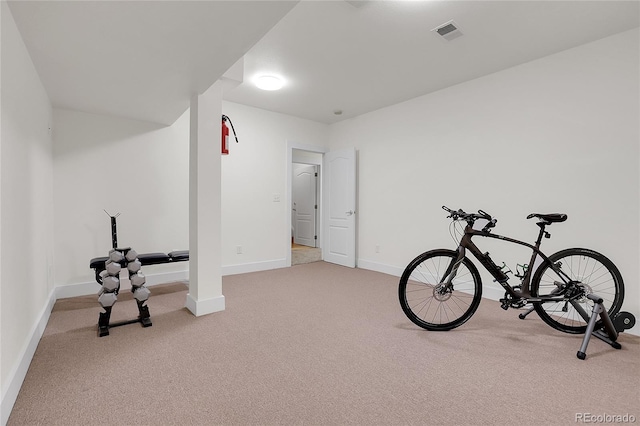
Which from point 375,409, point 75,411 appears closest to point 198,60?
point 75,411

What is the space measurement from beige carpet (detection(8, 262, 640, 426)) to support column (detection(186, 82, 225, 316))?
0.82ft

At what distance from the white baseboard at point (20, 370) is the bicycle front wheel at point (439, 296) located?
2455mm

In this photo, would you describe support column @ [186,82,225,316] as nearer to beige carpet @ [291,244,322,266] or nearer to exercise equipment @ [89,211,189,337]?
exercise equipment @ [89,211,189,337]

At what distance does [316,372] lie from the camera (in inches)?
75.0

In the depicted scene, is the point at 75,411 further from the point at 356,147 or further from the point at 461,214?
the point at 356,147

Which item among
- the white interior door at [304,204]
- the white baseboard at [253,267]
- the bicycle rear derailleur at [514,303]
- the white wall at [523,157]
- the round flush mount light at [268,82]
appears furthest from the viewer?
the white interior door at [304,204]

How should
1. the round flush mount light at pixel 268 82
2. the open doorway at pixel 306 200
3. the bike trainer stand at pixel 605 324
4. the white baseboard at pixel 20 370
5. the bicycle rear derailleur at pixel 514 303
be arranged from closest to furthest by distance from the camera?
the white baseboard at pixel 20 370, the bike trainer stand at pixel 605 324, the bicycle rear derailleur at pixel 514 303, the round flush mount light at pixel 268 82, the open doorway at pixel 306 200

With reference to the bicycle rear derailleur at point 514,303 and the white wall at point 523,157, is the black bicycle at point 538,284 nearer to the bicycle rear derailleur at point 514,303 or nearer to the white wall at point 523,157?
the bicycle rear derailleur at point 514,303

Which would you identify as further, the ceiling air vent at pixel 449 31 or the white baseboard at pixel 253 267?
the white baseboard at pixel 253 267

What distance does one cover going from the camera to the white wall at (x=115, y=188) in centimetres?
346

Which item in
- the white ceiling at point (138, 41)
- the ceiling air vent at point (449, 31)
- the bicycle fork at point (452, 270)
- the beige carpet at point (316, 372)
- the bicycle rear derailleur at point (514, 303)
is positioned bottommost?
the beige carpet at point (316, 372)

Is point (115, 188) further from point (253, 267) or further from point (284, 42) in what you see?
point (284, 42)

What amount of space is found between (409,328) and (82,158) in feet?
13.0

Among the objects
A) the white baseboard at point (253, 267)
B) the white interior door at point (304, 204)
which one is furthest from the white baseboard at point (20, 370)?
the white interior door at point (304, 204)
